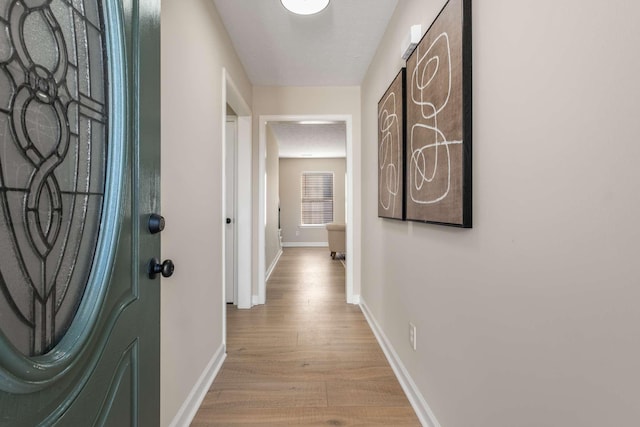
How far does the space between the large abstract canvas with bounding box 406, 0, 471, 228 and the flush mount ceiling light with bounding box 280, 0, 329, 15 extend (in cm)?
69

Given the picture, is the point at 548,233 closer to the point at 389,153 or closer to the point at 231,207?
the point at 389,153

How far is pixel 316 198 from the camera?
902cm

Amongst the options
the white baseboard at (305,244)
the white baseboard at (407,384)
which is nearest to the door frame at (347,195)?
the white baseboard at (407,384)

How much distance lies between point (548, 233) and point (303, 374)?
1.74 metres

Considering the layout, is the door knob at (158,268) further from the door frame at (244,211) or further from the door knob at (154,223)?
the door frame at (244,211)

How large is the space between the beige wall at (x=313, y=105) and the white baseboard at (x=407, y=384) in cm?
120

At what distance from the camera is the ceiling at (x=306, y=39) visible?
216 cm

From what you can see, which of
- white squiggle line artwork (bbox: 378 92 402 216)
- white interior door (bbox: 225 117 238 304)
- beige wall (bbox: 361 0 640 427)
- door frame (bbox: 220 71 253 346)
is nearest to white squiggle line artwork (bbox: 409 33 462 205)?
beige wall (bbox: 361 0 640 427)

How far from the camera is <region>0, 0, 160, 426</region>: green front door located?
1.73 ft

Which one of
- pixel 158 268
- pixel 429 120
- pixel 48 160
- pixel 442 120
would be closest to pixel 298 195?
pixel 429 120

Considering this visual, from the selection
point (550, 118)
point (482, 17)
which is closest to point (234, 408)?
point (550, 118)

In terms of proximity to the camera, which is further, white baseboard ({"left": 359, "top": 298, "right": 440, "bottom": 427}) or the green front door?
white baseboard ({"left": 359, "top": 298, "right": 440, "bottom": 427})

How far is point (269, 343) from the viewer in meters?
2.56

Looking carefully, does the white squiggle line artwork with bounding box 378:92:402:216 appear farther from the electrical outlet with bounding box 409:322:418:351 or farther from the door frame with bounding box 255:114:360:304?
the door frame with bounding box 255:114:360:304
